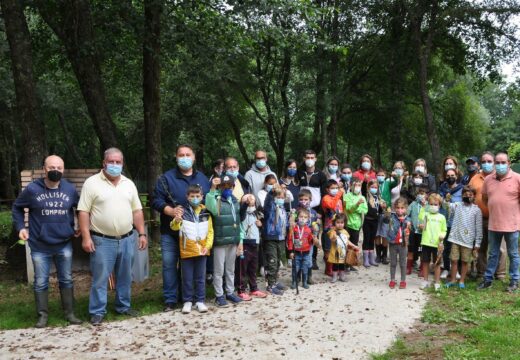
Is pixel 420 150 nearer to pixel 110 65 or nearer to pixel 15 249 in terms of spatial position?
pixel 110 65

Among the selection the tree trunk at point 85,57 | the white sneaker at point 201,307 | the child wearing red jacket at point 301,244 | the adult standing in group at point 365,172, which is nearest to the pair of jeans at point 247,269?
the child wearing red jacket at point 301,244

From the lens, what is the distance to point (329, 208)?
25.9 ft

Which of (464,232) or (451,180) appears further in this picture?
(451,180)

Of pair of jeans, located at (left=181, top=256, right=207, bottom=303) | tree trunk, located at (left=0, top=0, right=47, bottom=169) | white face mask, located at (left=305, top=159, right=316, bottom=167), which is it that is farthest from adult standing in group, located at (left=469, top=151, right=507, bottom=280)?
tree trunk, located at (left=0, top=0, right=47, bottom=169)

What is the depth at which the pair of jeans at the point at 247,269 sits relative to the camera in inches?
263

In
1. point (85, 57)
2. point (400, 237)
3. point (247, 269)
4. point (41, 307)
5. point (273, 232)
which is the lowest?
point (41, 307)

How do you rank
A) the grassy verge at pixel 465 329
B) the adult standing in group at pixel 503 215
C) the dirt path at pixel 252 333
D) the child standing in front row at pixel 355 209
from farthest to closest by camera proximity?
the child standing in front row at pixel 355 209 → the adult standing in group at pixel 503 215 → the dirt path at pixel 252 333 → the grassy verge at pixel 465 329

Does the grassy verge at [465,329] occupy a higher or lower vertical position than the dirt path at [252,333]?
higher

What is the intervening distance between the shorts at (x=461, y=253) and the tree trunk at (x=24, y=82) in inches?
279

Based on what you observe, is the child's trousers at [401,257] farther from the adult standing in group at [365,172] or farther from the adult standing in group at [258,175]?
the adult standing in group at [258,175]

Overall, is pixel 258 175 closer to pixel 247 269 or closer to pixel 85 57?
pixel 247 269

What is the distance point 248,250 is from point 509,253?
3.87 meters

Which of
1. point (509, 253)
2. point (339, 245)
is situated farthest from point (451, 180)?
point (339, 245)

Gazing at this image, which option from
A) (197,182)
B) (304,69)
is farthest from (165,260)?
(304,69)
